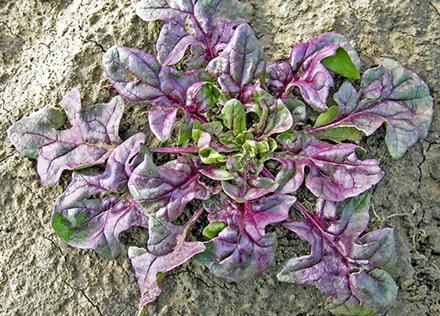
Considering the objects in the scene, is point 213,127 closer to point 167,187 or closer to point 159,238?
point 167,187

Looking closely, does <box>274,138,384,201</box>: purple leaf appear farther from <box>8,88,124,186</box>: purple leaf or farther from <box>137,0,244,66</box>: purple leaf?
<box>8,88,124,186</box>: purple leaf

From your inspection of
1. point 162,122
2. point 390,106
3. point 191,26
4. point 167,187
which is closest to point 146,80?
point 162,122

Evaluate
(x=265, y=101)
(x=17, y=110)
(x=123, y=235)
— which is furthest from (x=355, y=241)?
(x=17, y=110)

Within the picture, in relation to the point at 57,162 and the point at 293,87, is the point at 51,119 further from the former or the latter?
the point at 293,87

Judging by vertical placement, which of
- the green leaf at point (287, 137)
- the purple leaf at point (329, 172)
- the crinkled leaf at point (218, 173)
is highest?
the green leaf at point (287, 137)

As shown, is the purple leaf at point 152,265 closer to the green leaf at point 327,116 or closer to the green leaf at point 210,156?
the green leaf at point 210,156

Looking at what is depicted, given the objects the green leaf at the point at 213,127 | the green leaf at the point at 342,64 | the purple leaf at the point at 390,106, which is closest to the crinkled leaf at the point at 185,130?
the green leaf at the point at 213,127
